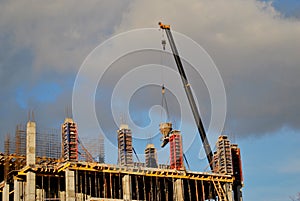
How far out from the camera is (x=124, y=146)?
68.6 m

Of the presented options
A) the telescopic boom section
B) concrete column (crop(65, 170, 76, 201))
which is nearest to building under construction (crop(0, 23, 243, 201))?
concrete column (crop(65, 170, 76, 201))

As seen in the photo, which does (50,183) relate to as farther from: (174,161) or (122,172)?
(174,161)

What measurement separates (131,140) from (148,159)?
1220 cm

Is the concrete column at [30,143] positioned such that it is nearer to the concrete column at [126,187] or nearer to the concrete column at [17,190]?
the concrete column at [17,190]

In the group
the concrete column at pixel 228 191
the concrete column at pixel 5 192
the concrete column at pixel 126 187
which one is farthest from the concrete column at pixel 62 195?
the concrete column at pixel 228 191

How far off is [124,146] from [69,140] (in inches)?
298

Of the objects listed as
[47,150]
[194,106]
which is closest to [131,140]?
[47,150]

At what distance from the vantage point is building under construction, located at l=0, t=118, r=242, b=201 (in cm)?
6271

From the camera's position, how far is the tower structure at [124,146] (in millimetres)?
68000

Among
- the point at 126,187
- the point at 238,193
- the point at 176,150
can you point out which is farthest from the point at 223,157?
the point at 126,187

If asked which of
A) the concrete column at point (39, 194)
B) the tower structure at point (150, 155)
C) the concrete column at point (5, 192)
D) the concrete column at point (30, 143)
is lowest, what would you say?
the concrete column at point (39, 194)

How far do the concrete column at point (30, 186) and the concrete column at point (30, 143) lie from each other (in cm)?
119

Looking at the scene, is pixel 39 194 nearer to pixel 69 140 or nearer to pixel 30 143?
pixel 30 143

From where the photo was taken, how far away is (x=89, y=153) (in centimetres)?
6850
